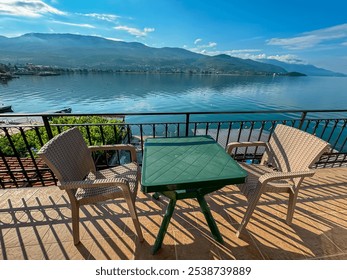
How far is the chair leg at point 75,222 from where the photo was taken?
1.55 m

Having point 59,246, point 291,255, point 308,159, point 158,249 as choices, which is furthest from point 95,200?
point 308,159

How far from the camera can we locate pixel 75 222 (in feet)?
5.23

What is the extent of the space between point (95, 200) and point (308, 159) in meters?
2.09

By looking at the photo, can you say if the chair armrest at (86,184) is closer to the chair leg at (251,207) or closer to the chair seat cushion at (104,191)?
the chair seat cushion at (104,191)

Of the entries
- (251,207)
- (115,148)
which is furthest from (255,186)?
(115,148)

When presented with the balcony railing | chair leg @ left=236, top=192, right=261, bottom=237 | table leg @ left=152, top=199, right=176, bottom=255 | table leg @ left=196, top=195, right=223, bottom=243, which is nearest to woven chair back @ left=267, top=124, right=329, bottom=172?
the balcony railing

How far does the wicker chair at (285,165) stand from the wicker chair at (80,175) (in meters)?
1.17

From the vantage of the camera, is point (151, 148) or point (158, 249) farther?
point (151, 148)

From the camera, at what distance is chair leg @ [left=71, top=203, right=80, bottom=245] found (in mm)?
1548

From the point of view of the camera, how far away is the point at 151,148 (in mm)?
1803

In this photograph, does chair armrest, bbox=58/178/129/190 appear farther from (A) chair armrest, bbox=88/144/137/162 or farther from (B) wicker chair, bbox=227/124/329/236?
(B) wicker chair, bbox=227/124/329/236
